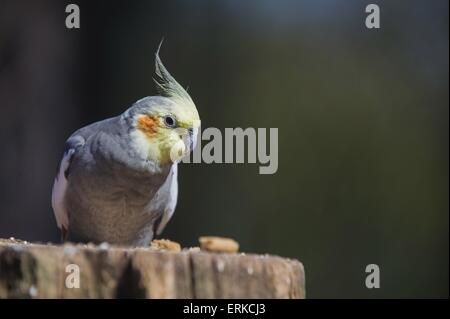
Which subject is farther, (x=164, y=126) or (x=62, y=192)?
(x=62, y=192)

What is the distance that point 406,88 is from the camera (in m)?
4.39

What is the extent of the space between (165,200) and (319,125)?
6.98 feet

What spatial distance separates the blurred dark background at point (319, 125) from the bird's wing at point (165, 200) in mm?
1434

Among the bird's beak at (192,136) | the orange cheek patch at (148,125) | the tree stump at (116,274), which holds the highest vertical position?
the orange cheek patch at (148,125)

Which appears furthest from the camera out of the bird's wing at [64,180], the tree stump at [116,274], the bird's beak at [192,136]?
the bird's wing at [64,180]

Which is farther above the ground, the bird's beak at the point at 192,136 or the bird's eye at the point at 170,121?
the bird's eye at the point at 170,121

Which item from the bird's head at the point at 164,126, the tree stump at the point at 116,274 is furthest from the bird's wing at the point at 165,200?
the tree stump at the point at 116,274

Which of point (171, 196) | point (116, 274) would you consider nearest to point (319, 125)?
point (171, 196)

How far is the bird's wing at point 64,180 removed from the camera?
2201 mm

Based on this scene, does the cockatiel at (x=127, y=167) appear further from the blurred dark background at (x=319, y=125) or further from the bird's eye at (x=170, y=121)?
the blurred dark background at (x=319, y=125)

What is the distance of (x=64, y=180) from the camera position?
2232 mm

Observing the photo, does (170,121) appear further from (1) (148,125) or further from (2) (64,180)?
(2) (64,180)

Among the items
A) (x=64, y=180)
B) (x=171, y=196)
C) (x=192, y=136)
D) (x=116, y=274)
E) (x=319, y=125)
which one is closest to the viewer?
(x=116, y=274)

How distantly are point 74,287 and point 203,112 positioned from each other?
104 inches
